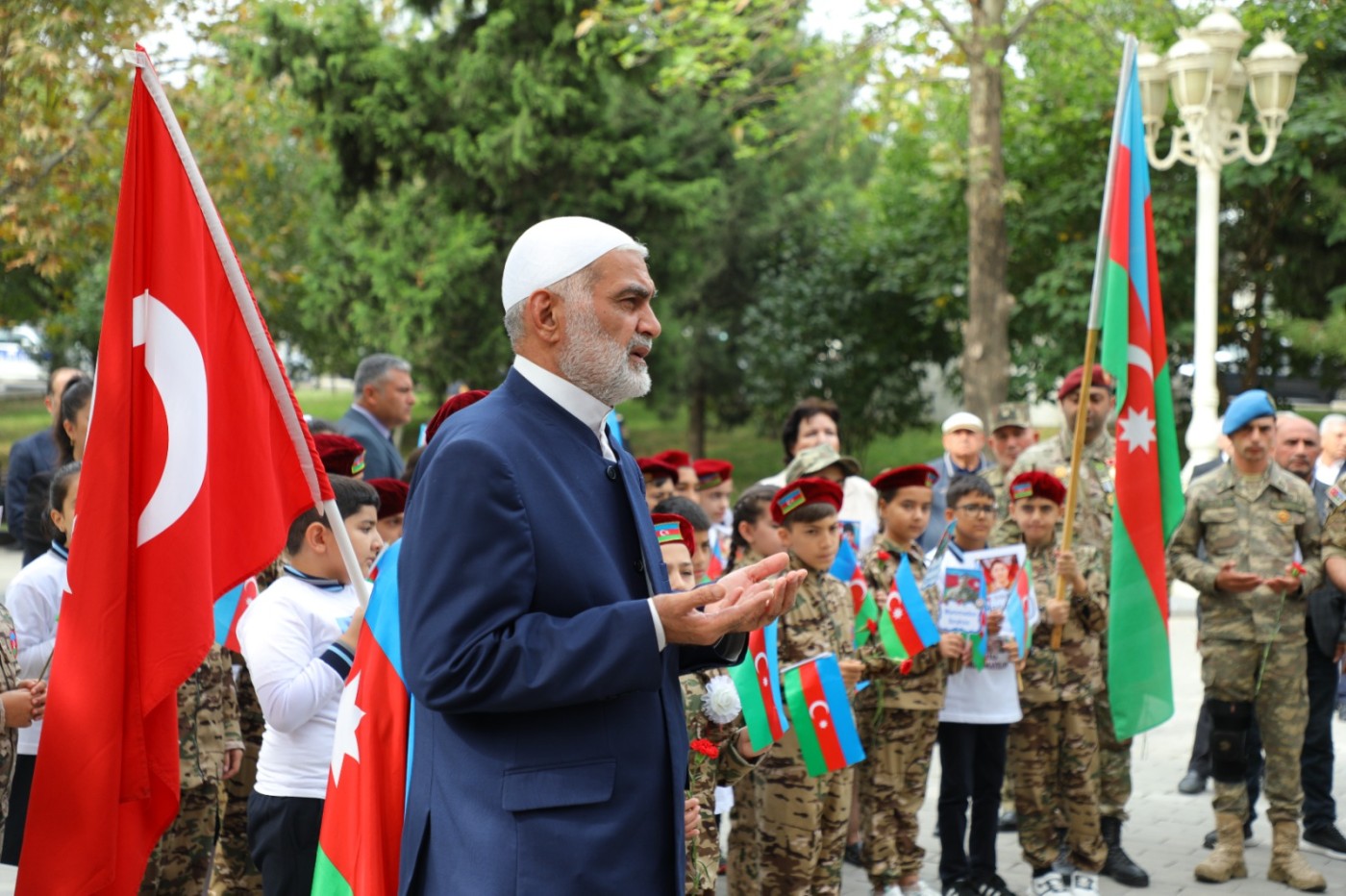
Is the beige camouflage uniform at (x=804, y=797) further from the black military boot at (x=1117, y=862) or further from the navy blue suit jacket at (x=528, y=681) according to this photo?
the navy blue suit jacket at (x=528, y=681)

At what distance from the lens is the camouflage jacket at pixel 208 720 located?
5.00 m

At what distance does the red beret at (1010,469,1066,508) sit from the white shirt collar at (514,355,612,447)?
406 centimetres

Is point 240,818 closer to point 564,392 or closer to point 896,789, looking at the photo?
point 896,789

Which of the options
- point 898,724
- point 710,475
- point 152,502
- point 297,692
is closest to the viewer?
point 152,502

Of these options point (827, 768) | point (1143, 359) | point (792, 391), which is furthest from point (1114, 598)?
point (792, 391)

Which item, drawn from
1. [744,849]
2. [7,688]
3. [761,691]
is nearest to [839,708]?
[761,691]

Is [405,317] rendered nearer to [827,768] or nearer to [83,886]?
[827,768]

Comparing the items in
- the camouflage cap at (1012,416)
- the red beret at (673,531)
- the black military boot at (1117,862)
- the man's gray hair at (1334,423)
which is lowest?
the black military boot at (1117,862)

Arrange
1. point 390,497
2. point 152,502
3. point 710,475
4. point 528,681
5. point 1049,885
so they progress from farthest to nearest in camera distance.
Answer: point 710,475 → point 1049,885 → point 390,497 → point 152,502 → point 528,681

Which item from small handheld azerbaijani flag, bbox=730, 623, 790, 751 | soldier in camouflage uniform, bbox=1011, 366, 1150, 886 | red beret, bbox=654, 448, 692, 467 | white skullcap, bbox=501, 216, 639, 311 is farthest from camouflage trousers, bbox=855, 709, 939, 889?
white skullcap, bbox=501, 216, 639, 311

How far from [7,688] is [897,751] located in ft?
11.7

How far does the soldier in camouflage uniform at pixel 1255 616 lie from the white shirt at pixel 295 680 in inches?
170

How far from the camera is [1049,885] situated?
6406 mm

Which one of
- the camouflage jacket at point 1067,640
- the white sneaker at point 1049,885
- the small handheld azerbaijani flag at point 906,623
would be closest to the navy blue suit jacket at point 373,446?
the small handheld azerbaijani flag at point 906,623
